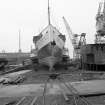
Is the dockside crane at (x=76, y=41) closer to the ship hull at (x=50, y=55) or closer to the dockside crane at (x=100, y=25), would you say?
the dockside crane at (x=100, y=25)

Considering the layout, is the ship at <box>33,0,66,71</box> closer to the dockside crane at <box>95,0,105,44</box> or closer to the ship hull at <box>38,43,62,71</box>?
the ship hull at <box>38,43,62,71</box>

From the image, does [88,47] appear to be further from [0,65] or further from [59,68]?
[0,65]

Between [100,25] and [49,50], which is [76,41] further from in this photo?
[49,50]

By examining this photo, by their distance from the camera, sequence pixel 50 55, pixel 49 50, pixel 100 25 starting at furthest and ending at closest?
1. pixel 100 25
2. pixel 49 50
3. pixel 50 55

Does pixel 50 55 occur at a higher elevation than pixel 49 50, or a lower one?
lower

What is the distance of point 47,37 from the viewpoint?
31.7 metres

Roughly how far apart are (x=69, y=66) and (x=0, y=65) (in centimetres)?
1121

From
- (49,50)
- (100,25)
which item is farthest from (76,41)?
(49,50)

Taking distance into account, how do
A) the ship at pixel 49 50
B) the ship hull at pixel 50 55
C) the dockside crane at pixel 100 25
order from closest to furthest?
the ship hull at pixel 50 55 → the ship at pixel 49 50 → the dockside crane at pixel 100 25

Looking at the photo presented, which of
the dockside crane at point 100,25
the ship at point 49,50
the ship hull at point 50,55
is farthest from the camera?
the dockside crane at point 100,25

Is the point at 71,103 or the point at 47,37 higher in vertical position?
the point at 47,37

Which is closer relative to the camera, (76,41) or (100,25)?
(100,25)

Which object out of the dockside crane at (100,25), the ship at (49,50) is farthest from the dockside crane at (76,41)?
the ship at (49,50)

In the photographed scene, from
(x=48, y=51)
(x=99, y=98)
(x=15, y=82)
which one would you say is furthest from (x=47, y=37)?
(x=99, y=98)
